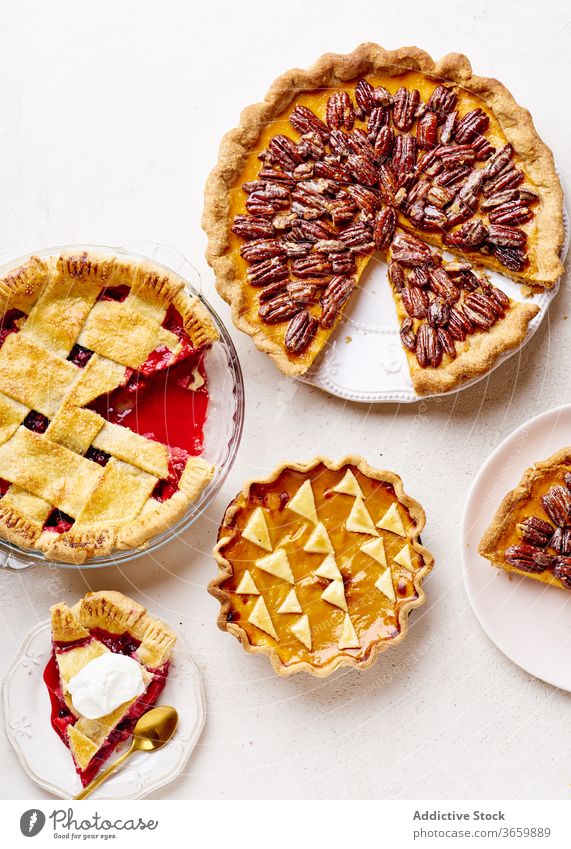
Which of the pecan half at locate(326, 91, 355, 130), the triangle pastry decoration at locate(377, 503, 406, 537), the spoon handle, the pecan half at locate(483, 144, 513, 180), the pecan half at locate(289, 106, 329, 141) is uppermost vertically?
the pecan half at locate(483, 144, 513, 180)

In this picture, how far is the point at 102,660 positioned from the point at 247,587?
0.50 m

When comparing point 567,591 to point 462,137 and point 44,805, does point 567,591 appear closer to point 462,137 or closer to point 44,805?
point 462,137

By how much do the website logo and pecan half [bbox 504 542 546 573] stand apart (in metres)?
1.68

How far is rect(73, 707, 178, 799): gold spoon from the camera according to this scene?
2.65 m

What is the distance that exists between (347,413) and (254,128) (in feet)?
3.15

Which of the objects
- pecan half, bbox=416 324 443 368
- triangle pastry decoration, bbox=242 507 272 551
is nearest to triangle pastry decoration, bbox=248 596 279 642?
triangle pastry decoration, bbox=242 507 272 551

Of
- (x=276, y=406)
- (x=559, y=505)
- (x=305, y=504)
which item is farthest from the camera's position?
(x=276, y=406)

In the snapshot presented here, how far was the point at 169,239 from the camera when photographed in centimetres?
288

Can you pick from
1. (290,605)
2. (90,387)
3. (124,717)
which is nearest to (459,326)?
(290,605)

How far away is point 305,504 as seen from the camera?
2.65m

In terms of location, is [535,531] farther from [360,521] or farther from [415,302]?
[415,302]

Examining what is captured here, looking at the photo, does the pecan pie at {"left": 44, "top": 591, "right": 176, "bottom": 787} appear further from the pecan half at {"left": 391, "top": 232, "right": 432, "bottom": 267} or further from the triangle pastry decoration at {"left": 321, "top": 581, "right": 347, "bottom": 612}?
the pecan half at {"left": 391, "top": 232, "right": 432, "bottom": 267}

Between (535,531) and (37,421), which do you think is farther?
(37,421)

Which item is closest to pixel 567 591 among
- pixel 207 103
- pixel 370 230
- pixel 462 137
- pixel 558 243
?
pixel 558 243
